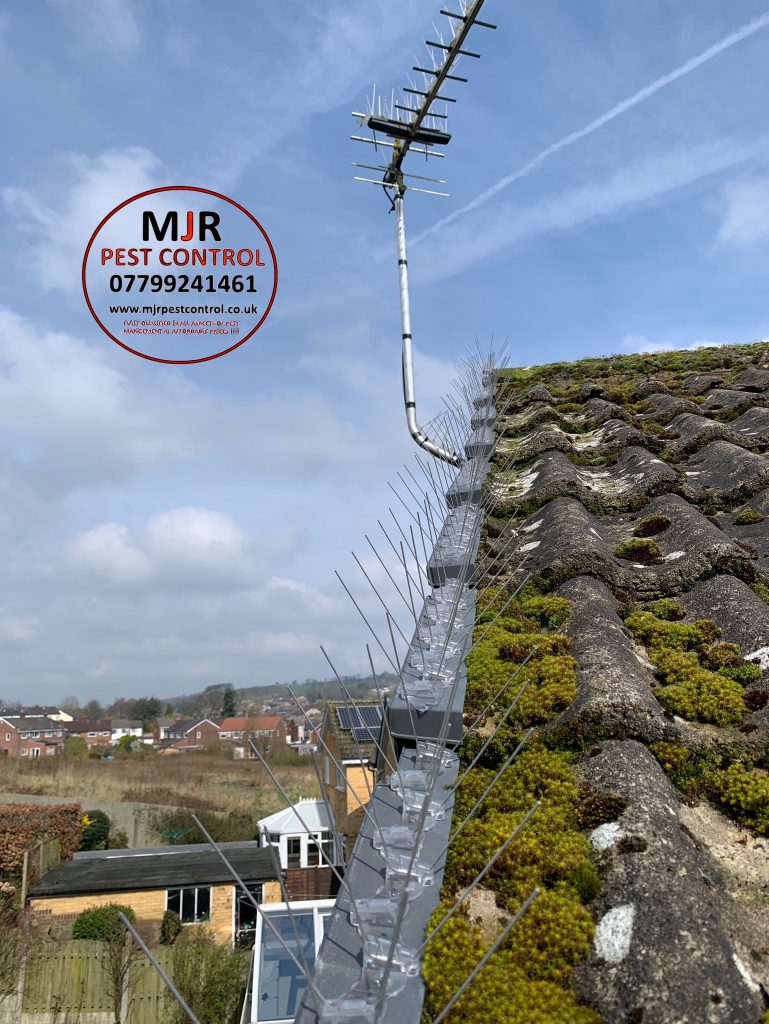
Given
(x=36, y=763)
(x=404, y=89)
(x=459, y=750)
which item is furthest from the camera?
(x=36, y=763)

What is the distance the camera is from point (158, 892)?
84.5 ft

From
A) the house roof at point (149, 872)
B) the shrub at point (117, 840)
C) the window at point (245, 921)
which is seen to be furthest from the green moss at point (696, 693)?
the shrub at point (117, 840)

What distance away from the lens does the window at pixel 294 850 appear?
30344 mm

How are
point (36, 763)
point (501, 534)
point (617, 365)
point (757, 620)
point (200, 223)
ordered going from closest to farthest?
point (757, 620), point (501, 534), point (617, 365), point (200, 223), point (36, 763)

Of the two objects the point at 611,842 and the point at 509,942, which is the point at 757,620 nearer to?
the point at 611,842

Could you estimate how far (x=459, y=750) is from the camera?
9.37 ft

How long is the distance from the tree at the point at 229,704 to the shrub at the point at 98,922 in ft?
338

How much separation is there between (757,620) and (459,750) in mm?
1738

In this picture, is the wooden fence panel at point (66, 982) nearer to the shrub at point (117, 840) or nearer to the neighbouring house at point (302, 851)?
the neighbouring house at point (302, 851)

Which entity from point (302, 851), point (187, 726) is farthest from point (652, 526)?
point (187, 726)

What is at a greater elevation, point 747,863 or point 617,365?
point 617,365

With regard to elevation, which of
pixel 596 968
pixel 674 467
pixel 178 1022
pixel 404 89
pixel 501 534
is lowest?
pixel 178 1022

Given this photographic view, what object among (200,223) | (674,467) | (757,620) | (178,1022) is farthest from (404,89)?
(178,1022)

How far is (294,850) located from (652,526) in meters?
31.4
